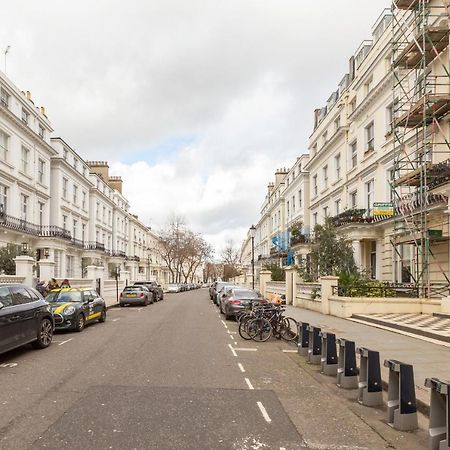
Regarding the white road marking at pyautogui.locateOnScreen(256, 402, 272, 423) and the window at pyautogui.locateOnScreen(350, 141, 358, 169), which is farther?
the window at pyautogui.locateOnScreen(350, 141, 358, 169)

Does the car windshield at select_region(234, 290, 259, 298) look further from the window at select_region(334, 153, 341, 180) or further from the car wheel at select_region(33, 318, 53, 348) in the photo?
the window at select_region(334, 153, 341, 180)

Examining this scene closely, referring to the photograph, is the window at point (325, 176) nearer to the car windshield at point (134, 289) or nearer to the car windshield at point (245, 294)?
the car windshield at point (134, 289)

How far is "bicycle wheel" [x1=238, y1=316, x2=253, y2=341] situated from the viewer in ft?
41.0

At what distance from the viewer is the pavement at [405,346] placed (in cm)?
730

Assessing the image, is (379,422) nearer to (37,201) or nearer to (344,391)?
(344,391)

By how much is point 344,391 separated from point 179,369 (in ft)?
9.86

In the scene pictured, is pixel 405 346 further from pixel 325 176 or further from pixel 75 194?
pixel 75 194

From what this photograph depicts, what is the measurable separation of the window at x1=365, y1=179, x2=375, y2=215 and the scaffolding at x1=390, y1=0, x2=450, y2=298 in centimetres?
449

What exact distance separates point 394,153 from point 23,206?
83.4 feet

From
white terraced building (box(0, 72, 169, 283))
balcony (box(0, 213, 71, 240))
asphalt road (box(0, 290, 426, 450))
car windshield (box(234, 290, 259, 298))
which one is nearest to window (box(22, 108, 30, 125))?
white terraced building (box(0, 72, 169, 283))

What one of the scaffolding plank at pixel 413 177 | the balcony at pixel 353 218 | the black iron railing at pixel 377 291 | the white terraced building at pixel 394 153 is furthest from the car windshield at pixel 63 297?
the balcony at pixel 353 218

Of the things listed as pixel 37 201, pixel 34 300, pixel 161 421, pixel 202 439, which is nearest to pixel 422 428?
pixel 202 439

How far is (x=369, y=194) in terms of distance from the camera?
25.7 meters

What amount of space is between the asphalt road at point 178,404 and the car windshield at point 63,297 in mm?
4524
